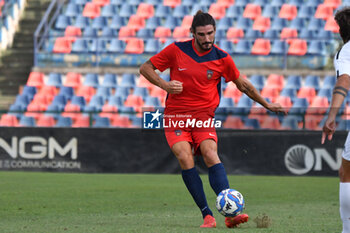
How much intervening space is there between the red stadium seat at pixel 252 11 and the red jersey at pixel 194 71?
15.5 meters

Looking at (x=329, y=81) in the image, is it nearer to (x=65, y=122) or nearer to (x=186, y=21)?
(x=186, y=21)

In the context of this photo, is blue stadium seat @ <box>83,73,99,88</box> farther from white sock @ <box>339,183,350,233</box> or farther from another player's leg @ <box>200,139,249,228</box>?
white sock @ <box>339,183,350,233</box>

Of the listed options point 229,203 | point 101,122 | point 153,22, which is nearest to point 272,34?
point 153,22

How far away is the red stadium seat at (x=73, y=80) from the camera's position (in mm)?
20672

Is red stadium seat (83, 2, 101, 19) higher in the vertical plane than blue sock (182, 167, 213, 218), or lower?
higher

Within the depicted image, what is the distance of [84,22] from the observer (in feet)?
76.0

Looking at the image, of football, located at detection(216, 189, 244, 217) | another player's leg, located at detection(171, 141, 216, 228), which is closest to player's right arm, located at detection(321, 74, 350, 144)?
football, located at detection(216, 189, 244, 217)

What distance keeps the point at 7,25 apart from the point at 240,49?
7.71 metres

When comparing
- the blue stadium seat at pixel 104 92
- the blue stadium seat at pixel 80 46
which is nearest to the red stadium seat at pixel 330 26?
the blue stadium seat at pixel 104 92

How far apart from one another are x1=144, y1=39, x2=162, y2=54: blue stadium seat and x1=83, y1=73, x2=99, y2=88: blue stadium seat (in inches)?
68.5

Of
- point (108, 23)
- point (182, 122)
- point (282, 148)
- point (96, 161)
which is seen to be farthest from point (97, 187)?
point (108, 23)

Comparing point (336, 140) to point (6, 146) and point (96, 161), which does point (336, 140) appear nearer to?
point (96, 161)

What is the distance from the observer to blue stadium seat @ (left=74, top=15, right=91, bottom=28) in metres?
23.1

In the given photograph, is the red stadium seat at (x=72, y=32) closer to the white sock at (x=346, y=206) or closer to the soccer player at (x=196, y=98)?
the soccer player at (x=196, y=98)
